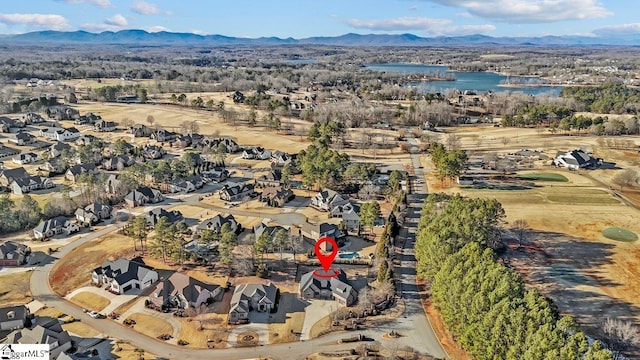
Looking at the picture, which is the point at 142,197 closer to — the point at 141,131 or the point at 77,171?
the point at 77,171

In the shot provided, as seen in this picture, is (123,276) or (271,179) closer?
(123,276)

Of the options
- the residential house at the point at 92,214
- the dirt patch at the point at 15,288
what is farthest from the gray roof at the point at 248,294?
the residential house at the point at 92,214

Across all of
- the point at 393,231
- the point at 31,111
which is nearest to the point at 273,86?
the point at 31,111

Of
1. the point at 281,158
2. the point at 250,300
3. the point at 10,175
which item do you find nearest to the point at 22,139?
the point at 10,175

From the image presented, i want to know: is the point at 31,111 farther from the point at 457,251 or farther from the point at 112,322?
the point at 457,251

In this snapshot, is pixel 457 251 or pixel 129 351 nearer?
pixel 129 351

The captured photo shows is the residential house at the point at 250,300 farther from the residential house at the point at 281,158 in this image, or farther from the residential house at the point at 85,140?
the residential house at the point at 85,140

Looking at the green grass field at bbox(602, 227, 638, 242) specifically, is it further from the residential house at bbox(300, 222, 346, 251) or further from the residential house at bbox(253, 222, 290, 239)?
the residential house at bbox(253, 222, 290, 239)
